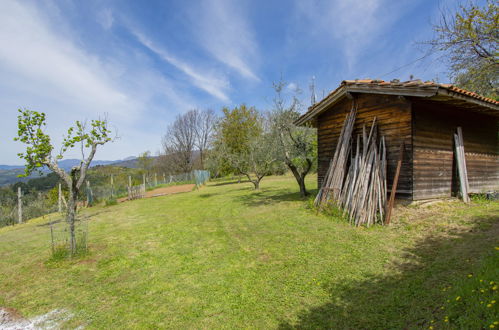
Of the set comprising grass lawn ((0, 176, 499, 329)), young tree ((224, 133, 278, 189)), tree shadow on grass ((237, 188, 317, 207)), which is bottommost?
grass lawn ((0, 176, 499, 329))

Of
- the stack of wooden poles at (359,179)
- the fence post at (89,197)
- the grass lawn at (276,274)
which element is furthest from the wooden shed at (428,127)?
the fence post at (89,197)

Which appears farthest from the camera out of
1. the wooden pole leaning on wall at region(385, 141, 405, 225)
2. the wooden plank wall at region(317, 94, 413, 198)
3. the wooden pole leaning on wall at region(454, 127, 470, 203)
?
the wooden pole leaning on wall at region(454, 127, 470, 203)

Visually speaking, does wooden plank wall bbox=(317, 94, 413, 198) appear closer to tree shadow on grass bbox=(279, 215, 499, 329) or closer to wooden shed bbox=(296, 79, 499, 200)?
wooden shed bbox=(296, 79, 499, 200)

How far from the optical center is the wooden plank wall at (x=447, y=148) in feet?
24.0

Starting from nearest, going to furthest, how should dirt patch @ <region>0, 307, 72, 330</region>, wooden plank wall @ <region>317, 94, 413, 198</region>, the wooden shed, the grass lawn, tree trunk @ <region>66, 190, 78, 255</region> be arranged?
1. the grass lawn
2. dirt patch @ <region>0, 307, 72, 330</region>
3. tree trunk @ <region>66, 190, 78, 255</region>
4. the wooden shed
5. wooden plank wall @ <region>317, 94, 413, 198</region>

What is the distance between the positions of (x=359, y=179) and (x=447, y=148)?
3.28m

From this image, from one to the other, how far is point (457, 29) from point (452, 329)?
9.66 metres

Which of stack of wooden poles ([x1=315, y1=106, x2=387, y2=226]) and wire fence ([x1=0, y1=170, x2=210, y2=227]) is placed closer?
stack of wooden poles ([x1=315, y1=106, x2=387, y2=226])

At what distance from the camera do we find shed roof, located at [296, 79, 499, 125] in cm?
609

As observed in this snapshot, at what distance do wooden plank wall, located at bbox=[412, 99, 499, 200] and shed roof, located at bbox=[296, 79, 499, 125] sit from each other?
53cm

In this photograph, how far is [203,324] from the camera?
11.0 ft

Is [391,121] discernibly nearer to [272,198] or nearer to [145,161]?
[272,198]

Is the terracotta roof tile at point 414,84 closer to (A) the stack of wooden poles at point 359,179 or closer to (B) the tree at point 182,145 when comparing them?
(A) the stack of wooden poles at point 359,179

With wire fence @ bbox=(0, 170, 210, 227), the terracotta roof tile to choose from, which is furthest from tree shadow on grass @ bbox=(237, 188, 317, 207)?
wire fence @ bbox=(0, 170, 210, 227)
